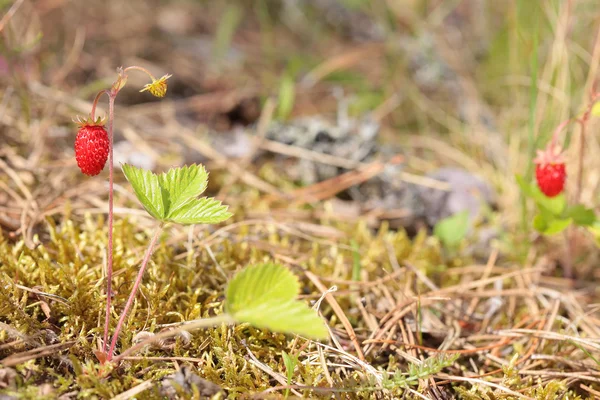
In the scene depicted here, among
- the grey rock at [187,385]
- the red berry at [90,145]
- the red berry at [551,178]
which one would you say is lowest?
the grey rock at [187,385]

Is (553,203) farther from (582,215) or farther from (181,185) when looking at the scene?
(181,185)

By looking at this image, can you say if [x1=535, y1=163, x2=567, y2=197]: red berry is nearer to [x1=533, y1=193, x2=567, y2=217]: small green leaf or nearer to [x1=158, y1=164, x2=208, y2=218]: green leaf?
[x1=533, y1=193, x2=567, y2=217]: small green leaf

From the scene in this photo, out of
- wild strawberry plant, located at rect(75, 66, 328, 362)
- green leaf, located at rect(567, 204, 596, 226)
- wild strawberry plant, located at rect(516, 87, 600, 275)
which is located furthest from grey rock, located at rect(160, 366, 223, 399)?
green leaf, located at rect(567, 204, 596, 226)

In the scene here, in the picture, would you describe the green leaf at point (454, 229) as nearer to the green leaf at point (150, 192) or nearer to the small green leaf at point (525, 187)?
the small green leaf at point (525, 187)

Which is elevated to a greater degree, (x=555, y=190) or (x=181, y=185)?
(x=181, y=185)

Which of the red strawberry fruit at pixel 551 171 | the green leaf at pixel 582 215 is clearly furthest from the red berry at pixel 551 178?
the green leaf at pixel 582 215

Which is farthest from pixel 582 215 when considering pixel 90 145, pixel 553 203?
pixel 90 145
